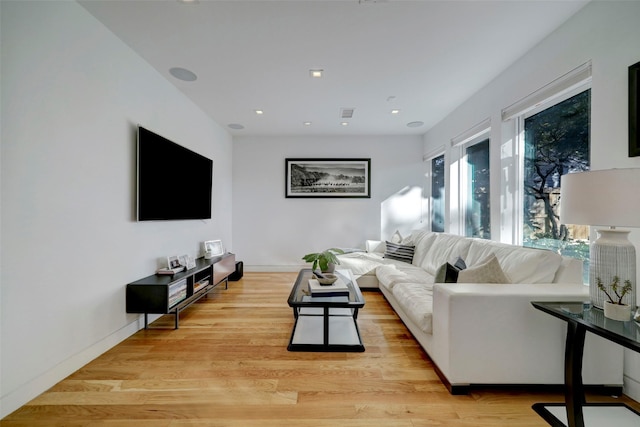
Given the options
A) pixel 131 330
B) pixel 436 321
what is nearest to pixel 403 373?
pixel 436 321

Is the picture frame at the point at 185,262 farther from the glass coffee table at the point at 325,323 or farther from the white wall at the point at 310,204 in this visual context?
the white wall at the point at 310,204

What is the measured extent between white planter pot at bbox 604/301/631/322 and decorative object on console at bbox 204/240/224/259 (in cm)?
384

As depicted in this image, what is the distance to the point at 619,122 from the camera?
5.69 feet

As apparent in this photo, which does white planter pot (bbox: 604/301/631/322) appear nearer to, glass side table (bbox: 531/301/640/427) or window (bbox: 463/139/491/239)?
glass side table (bbox: 531/301/640/427)

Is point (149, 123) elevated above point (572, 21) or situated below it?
below

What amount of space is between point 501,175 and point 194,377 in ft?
11.0

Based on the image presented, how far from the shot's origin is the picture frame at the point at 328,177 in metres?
5.17

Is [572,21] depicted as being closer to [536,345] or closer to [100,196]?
[536,345]

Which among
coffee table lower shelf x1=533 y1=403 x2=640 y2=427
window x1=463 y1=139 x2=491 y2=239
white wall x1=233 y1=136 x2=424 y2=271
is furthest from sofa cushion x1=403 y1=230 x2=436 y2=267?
coffee table lower shelf x1=533 y1=403 x2=640 y2=427

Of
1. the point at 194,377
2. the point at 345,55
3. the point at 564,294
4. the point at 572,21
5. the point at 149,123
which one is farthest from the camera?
the point at 149,123

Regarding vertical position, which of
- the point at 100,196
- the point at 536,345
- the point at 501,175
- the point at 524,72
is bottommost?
the point at 536,345

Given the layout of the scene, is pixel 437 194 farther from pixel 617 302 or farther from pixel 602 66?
pixel 617 302

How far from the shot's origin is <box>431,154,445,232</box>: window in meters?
4.74

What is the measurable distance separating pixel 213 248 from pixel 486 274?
336cm
